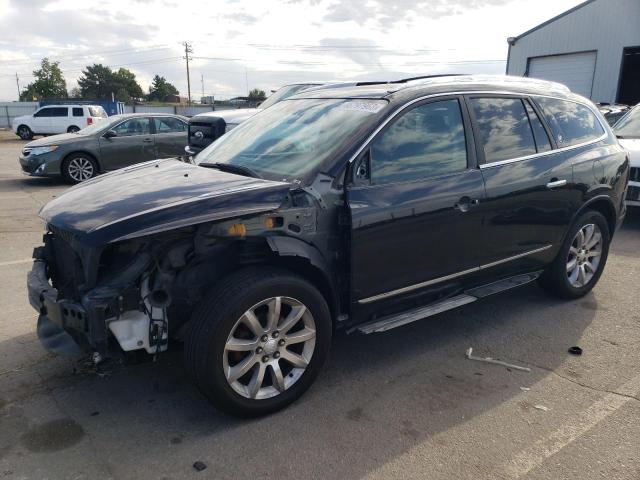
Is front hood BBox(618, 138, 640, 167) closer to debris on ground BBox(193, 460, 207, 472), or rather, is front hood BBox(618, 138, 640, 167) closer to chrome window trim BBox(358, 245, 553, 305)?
chrome window trim BBox(358, 245, 553, 305)

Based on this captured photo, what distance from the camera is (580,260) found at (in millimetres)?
4785

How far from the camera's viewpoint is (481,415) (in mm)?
3057

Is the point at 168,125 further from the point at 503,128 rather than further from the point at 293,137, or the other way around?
the point at 503,128

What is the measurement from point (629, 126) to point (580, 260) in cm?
512

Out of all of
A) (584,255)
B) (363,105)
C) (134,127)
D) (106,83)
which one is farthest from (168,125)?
(106,83)

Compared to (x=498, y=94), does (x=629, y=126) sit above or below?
below

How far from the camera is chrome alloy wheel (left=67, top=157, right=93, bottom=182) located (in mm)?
11414

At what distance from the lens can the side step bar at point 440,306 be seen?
132 inches

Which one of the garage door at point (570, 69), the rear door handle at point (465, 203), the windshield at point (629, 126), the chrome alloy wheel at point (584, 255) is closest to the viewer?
the rear door handle at point (465, 203)

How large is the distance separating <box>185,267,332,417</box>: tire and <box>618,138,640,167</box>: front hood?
6.14 metres

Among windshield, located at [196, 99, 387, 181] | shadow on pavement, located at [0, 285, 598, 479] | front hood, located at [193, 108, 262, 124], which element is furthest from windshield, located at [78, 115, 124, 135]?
shadow on pavement, located at [0, 285, 598, 479]

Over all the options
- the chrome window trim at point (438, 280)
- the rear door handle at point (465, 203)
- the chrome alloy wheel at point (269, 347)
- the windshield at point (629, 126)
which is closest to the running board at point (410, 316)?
the chrome window trim at point (438, 280)

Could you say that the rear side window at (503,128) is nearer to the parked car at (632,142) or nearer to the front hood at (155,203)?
the front hood at (155,203)

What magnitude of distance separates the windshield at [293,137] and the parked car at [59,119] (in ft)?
81.8
